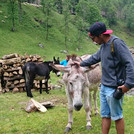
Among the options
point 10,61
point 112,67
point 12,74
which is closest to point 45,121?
point 112,67

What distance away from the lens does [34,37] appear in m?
37.0

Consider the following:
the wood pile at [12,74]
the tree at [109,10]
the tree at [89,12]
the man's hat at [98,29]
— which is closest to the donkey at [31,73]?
the wood pile at [12,74]

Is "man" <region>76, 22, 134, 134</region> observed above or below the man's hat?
below

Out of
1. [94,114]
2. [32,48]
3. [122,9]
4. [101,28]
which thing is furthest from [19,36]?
[122,9]

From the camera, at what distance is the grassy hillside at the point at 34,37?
30.5m

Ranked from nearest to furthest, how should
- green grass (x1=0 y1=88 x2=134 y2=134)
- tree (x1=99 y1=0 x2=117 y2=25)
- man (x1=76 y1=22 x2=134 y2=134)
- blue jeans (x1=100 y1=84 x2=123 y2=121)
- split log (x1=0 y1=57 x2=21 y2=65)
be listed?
1. man (x1=76 y1=22 x2=134 y2=134)
2. blue jeans (x1=100 y1=84 x2=123 y2=121)
3. green grass (x1=0 y1=88 x2=134 y2=134)
4. split log (x1=0 y1=57 x2=21 y2=65)
5. tree (x1=99 y1=0 x2=117 y2=25)

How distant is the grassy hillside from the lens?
100 feet

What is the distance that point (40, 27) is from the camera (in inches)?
1650

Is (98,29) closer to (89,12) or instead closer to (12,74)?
(12,74)

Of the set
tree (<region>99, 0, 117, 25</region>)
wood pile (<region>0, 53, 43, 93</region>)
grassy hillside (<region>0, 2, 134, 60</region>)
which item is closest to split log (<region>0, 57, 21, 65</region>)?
wood pile (<region>0, 53, 43, 93</region>)

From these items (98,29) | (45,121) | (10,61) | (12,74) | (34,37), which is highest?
(98,29)

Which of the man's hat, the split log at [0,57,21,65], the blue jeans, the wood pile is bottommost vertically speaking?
the wood pile

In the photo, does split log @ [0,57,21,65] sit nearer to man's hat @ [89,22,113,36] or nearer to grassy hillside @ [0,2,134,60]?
man's hat @ [89,22,113,36]

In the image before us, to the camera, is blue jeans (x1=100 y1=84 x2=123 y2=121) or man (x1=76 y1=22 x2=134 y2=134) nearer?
man (x1=76 y1=22 x2=134 y2=134)
